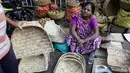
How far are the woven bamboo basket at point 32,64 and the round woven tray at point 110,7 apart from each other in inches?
61.5

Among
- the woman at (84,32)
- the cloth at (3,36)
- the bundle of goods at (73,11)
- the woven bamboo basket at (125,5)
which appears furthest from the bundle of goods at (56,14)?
the cloth at (3,36)

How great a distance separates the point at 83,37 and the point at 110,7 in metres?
1.33

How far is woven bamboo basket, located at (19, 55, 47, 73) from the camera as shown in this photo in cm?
194

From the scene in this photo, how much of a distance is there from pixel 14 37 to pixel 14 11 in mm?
599

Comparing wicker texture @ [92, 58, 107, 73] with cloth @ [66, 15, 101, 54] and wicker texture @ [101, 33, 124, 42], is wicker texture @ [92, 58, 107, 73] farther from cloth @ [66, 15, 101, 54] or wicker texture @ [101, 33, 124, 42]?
wicker texture @ [101, 33, 124, 42]

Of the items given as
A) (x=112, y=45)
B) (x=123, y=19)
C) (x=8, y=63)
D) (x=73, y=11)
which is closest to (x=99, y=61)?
(x=112, y=45)

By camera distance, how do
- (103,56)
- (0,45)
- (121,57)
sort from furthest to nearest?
1. (103,56)
2. (121,57)
3. (0,45)

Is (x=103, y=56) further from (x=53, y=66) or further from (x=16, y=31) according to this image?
(x=16, y=31)

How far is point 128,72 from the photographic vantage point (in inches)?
74.0

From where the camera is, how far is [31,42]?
198cm

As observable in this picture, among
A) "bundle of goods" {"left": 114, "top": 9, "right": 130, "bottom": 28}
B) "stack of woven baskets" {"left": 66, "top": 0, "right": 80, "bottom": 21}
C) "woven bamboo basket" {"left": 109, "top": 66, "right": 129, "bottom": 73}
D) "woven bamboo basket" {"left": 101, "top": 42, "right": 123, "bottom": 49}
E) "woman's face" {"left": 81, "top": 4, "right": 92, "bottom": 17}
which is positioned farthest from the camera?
"bundle of goods" {"left": 114, "top": 9, "right": 130, "bottom": 28}

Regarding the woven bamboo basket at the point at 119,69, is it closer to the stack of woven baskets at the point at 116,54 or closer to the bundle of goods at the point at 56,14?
the stack of woven baskets at the point at 116,54

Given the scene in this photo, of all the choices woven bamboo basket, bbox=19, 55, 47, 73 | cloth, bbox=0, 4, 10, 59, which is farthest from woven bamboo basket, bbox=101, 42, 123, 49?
cloth, bbox=0, 4, 10, 59

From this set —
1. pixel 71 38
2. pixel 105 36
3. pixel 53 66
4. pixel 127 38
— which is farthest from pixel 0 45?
pixel 127 38
